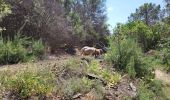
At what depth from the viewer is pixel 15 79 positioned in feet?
22.3

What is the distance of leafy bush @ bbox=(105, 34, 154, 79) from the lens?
36.4 feet

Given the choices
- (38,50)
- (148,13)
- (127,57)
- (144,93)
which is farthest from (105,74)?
→ (148,13)

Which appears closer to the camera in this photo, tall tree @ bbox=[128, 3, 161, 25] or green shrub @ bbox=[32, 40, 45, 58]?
green shrub @ bbox=[32, 40, 45, 58]

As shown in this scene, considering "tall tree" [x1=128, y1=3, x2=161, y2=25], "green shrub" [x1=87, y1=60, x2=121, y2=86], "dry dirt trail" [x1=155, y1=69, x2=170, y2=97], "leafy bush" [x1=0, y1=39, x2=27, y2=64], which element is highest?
"tall tree" [x1=128, y1=3, x2=161, y2=25]

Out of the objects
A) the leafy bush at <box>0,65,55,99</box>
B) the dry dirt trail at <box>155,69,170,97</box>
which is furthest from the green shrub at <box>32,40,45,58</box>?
the leafy bush at <box>0,65,55,99</box>

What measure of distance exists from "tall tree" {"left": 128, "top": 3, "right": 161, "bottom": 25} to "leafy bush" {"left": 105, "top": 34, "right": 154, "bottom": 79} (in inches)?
1630

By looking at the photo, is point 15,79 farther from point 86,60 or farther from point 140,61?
point 140,61

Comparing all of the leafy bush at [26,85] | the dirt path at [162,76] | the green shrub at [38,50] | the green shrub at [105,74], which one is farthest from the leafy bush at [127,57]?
the leafy bush at [26,85]

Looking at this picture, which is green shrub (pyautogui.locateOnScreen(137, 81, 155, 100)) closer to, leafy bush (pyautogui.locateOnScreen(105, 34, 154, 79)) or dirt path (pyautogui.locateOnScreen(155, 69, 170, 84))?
leafy bush (pyautogui.locateOnScreen(105, 34, 154, 79))

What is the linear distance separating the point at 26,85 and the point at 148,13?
4812 centimetres

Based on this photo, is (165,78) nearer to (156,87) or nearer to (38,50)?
(156,87)

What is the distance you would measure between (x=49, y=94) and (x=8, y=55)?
489cm

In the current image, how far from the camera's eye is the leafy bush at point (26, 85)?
667cm

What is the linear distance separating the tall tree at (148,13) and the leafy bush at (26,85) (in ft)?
153
